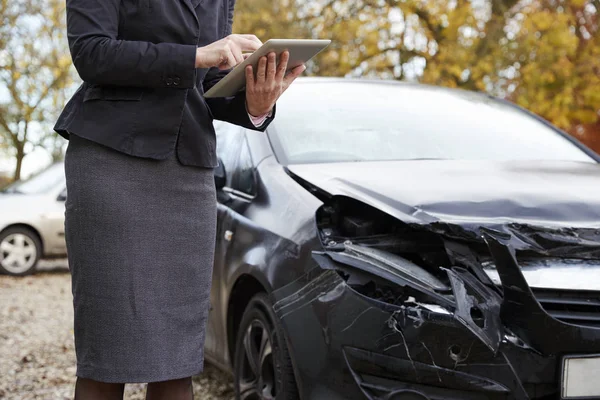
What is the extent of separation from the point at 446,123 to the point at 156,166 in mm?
1909

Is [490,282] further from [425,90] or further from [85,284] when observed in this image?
[425,90]

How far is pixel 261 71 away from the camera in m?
2.01

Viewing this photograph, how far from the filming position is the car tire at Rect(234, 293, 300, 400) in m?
2.66


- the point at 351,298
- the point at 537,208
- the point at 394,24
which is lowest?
the point at 351,298

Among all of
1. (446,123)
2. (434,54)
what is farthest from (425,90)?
(434,54)

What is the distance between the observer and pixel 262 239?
9.80 feet

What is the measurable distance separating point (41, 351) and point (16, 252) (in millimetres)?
5018

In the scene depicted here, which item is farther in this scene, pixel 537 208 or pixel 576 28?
pixel 576 28

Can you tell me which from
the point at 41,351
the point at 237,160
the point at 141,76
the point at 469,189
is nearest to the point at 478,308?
the point at 469,189

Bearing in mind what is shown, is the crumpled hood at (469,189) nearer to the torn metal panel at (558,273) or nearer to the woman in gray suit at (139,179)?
the torn metal panel at (558,273)

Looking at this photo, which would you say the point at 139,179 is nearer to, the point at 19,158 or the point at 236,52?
the point at 236,52

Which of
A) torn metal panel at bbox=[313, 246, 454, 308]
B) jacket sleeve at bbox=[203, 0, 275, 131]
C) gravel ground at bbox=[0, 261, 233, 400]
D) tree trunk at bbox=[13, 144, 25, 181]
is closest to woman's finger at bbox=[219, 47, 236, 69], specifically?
jacket sleeve at bbox=[203, 0, 275, 131]

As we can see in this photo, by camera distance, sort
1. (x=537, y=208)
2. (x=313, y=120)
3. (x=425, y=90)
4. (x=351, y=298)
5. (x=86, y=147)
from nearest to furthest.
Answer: (x=86, y=147) → (x=351, y=298) → (x=537, y=208) → (x=313, y=120) → (x=425, y=90)

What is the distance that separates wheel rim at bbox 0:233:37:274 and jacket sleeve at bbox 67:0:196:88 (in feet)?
28.1
